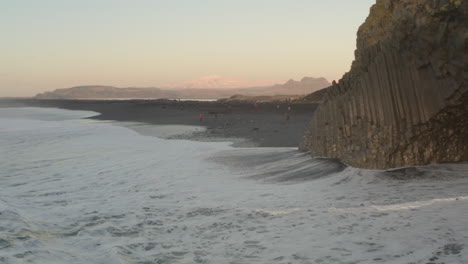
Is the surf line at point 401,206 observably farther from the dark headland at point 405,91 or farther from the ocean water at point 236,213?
the dark headland at point 405,91

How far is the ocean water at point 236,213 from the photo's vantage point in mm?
4941

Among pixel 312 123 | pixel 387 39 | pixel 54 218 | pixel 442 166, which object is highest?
pixel 387 39

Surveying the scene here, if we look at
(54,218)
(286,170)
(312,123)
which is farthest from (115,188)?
(312,123)

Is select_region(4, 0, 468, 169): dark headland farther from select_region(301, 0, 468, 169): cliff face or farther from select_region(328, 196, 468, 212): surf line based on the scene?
select_region(328, 196, 468, 212): surf line

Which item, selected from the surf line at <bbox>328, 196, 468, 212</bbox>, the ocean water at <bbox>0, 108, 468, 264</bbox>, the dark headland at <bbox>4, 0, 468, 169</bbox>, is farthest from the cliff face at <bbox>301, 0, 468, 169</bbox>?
the surf line at <bbox>328, 196, 468, 212</bbox>

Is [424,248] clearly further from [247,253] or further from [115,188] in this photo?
[115,188]

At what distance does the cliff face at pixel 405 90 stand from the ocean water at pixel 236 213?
1.78 feet

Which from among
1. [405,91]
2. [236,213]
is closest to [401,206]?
[236,213]

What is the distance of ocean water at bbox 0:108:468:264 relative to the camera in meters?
4.94

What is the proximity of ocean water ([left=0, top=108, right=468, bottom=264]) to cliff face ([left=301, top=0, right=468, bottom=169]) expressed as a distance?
54 cm

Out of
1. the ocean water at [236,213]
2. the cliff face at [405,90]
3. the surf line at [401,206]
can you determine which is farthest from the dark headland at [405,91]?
the surf line at [401,206]

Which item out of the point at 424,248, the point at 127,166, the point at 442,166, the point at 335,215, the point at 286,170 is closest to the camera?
the point at 424,248

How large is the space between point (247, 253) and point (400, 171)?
5.19m

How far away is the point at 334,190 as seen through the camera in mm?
8055
